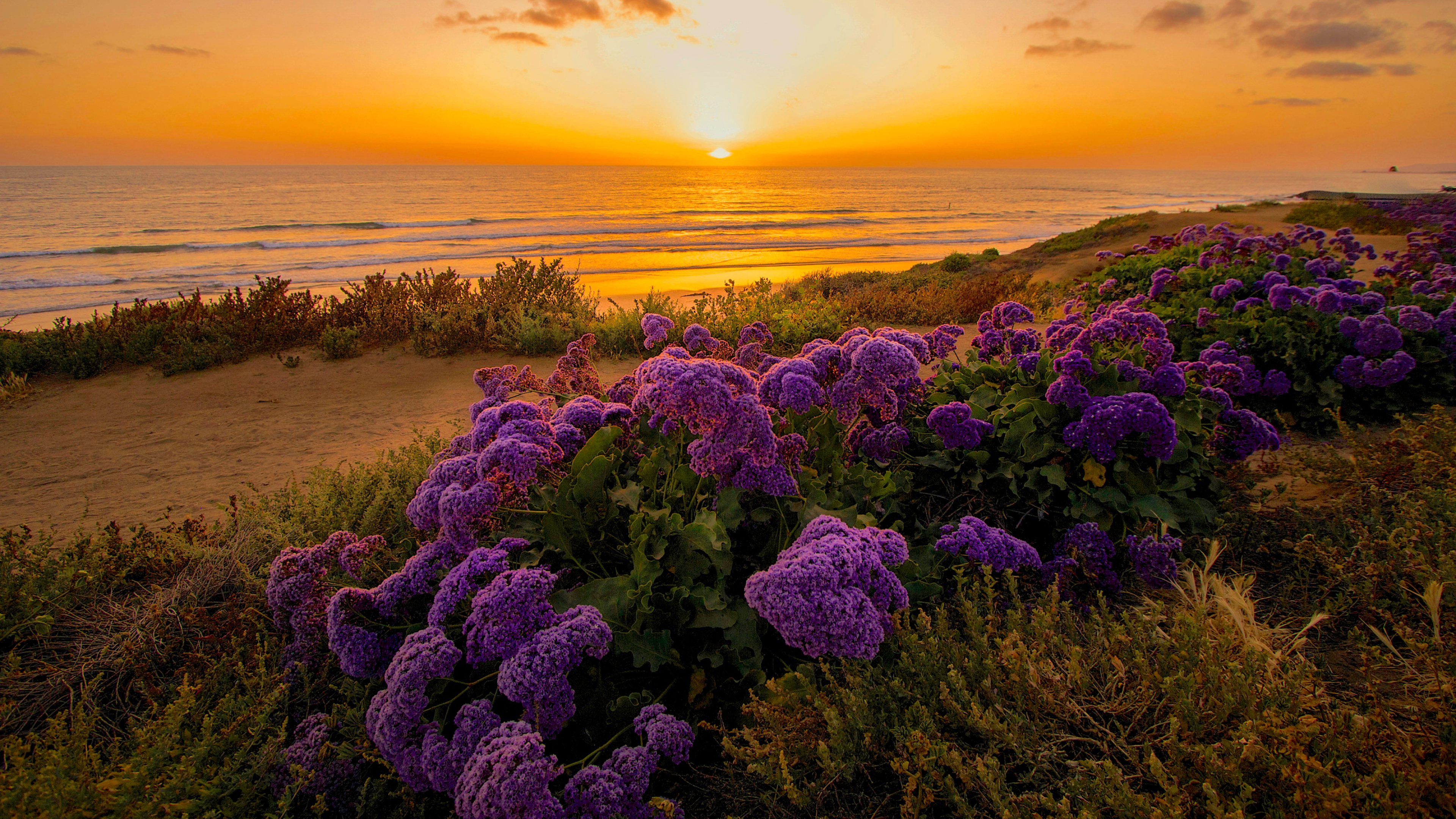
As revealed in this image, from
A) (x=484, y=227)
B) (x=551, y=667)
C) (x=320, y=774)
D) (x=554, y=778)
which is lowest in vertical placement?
(x=320, y=774)

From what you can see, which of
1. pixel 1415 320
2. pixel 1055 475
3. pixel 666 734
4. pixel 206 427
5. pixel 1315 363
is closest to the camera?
pixel 666 734

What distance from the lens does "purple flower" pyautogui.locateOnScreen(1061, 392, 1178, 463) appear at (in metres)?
2.75

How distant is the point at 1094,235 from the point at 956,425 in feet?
76.4

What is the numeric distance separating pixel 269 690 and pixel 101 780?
65cm

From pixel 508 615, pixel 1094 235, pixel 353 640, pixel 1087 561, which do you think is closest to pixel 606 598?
pixel 508 615

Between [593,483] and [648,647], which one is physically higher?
[593,483]

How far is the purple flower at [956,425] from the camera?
3.06 meters

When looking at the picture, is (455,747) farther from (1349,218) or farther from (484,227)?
(484,227)

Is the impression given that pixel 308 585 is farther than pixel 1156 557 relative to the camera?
No

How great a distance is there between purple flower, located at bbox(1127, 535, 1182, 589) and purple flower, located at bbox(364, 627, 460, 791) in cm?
282

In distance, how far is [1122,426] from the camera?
277 cm

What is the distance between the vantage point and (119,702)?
2.66 m

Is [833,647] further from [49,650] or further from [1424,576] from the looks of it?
[49,650]

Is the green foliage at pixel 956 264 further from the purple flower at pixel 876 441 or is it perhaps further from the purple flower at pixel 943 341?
the purple flower at pixel 876 441
